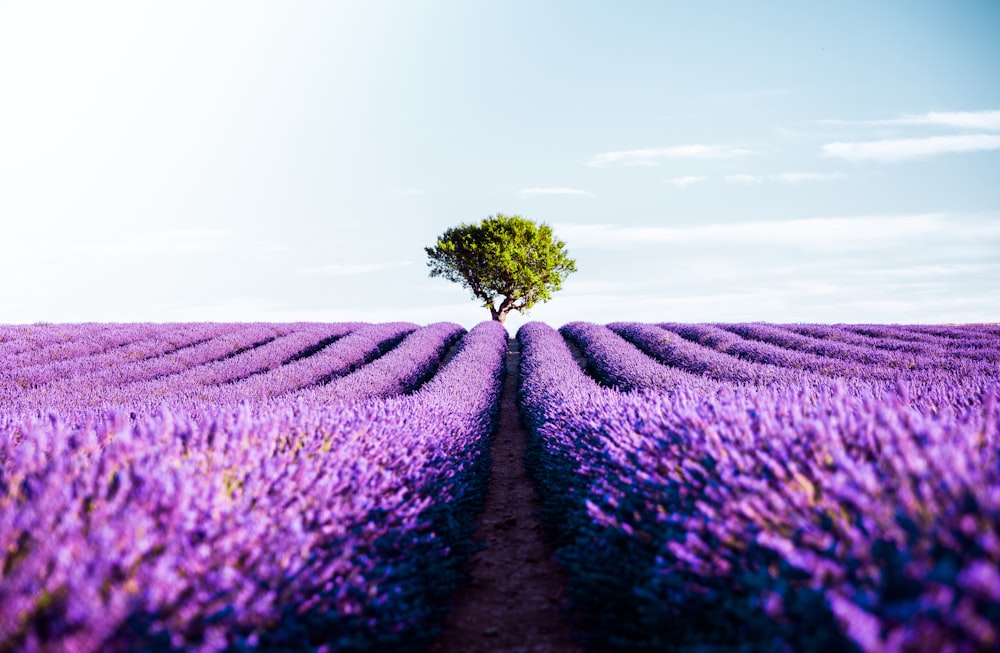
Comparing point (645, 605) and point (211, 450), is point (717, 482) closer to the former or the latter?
point (645, 605)

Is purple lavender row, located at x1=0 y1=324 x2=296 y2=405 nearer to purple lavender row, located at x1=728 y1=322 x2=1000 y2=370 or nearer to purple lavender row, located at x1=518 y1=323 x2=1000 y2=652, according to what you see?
purple lavender row, located at x1=518 y1=323 x2=1000 y2=652

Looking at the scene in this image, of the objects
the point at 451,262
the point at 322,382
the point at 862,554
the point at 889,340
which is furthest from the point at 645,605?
the point at 451,262

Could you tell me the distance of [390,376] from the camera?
10.8 metres

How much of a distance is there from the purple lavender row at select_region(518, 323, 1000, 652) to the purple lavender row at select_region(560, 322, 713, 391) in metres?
3.68

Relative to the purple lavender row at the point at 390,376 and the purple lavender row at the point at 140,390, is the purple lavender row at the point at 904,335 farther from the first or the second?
the purple lavender row at the point at 140,390

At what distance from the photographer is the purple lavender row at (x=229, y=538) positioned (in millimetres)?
2064

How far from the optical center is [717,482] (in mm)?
2898

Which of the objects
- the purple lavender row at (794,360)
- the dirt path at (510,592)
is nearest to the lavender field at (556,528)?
the dirt path at (510,592)

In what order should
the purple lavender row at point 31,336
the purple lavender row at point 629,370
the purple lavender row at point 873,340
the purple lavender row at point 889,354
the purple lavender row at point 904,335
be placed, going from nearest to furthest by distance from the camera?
1. the purple lavender row at point 629,370
2. the purple lavender row at point 889,354
3. the purple lavender row at point 873,340
4. the purple lavender row at point 31,336
5. the purple lavender row at point 904,335

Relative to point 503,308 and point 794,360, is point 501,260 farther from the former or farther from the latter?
point 794,360

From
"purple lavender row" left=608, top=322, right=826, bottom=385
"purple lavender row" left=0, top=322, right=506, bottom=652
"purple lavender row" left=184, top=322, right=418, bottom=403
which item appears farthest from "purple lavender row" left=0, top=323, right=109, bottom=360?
"purple lavender row" left=608, top=322, right=826, bottom=385

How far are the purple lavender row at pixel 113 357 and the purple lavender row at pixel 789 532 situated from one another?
479 inches

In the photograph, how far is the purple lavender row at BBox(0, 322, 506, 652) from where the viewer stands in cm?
206

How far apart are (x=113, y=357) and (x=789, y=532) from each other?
15369 millimetres
